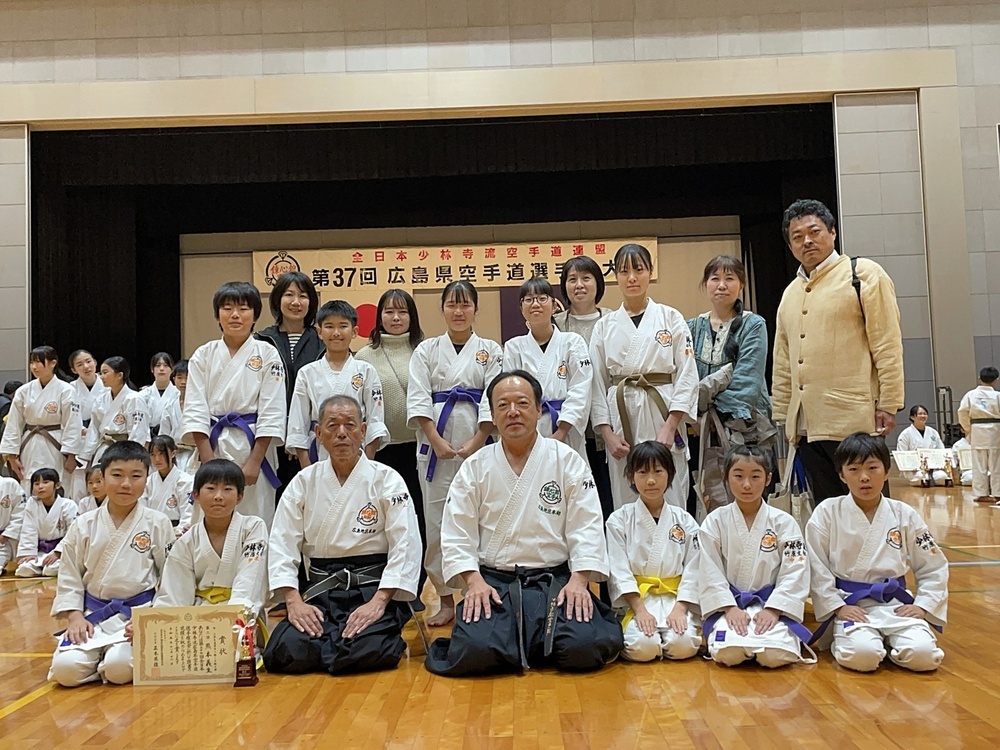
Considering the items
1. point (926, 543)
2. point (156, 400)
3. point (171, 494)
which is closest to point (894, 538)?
point (926, 543)

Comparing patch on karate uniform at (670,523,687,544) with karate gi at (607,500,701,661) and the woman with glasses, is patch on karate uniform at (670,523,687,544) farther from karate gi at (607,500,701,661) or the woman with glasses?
the woman with glasses

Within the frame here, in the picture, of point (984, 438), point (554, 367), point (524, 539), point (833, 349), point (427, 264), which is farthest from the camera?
point (427, 264)

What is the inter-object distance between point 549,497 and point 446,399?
990 millimetres

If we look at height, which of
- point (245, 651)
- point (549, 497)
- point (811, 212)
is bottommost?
point (245, 651)

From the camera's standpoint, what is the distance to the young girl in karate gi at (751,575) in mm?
3217

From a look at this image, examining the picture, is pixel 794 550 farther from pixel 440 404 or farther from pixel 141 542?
pixel 141 542

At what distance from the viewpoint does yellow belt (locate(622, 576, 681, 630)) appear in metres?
3.52

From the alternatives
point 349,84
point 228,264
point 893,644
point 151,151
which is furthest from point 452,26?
point 893,644

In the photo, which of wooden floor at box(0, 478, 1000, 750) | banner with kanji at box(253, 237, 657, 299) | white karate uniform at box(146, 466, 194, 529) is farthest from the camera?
Answer: banner with kanji at box(253, 237, 657, 299)

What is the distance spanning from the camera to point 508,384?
3.45 m

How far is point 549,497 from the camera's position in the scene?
3.46 metres

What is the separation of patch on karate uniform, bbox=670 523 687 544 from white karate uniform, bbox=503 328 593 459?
0.68m

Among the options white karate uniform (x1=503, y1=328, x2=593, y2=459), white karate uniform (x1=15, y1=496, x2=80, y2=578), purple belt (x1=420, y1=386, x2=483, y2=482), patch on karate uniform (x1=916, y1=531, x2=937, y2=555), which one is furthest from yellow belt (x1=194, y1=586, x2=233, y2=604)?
white karate uniform (x1=15, y1=496, x2=80, y2=578)

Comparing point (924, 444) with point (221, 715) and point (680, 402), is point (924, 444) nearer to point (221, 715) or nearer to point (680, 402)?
point (680, 402)
